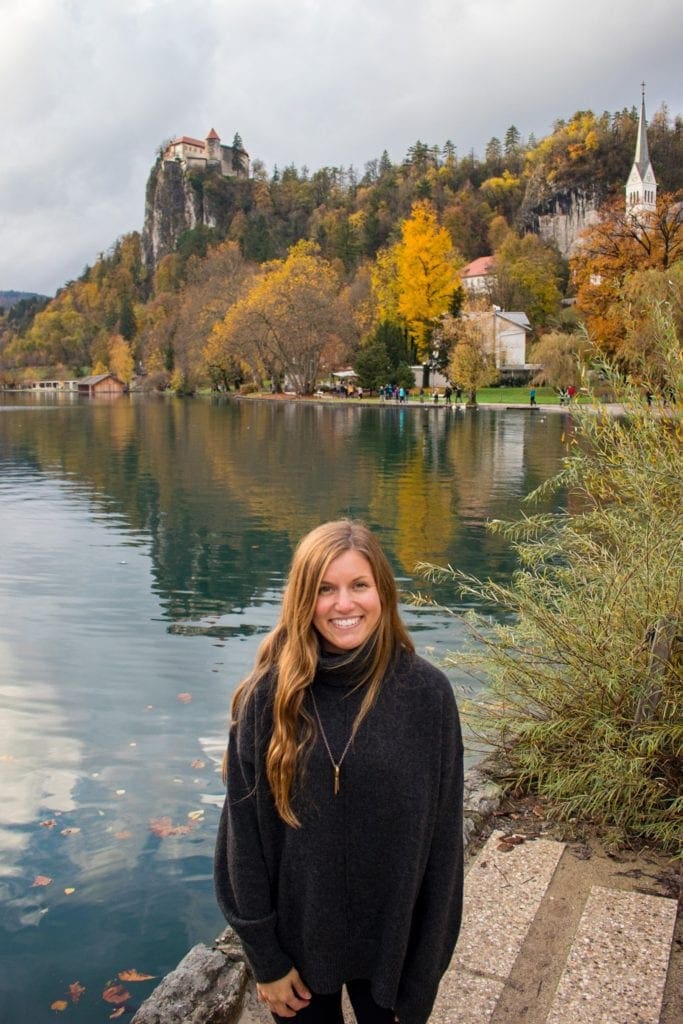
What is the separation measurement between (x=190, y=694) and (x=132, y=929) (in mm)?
3410

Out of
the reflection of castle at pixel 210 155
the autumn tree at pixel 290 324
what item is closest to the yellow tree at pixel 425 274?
the autumn tree at pixel 290 324

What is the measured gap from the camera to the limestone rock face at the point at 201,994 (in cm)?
324

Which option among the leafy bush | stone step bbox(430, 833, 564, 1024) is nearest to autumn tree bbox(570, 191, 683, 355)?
the leafy bush

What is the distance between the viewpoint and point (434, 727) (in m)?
2.15

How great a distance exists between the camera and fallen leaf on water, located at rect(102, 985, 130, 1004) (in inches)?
167

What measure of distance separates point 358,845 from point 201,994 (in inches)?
65.1

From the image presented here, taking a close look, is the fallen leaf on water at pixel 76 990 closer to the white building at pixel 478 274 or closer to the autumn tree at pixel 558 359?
the autumn tree at pixel 558 359

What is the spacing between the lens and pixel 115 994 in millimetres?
4293

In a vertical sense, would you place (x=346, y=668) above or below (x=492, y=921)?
above

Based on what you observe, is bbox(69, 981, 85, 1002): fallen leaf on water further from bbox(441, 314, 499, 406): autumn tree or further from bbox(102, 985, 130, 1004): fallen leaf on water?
bbox(441, 314, 499, 406): autumn tree

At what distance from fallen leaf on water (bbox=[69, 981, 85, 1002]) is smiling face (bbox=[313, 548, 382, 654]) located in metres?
3.14

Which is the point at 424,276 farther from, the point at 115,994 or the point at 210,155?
the point at 210,155

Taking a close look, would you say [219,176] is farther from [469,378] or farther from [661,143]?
[469,378]

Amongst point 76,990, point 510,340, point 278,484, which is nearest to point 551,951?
point 76,990
